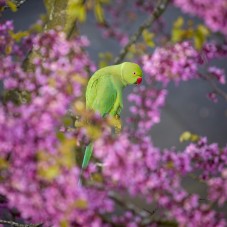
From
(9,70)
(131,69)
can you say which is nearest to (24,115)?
(131,69)

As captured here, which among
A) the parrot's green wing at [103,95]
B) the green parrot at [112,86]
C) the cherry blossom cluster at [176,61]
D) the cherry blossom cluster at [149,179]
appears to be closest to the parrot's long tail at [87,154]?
the green parrot at [112,86]

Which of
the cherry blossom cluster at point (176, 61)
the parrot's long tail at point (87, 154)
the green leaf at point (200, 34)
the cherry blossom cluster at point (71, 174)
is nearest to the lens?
the green leaf at point (200, 34)

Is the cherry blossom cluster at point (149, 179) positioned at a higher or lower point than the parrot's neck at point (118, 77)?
lower

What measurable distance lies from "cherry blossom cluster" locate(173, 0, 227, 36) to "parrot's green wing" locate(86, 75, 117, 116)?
0.75 m

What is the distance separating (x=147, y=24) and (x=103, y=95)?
76cm

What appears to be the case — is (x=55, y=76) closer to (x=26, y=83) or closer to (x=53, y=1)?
(x=26, y=83)

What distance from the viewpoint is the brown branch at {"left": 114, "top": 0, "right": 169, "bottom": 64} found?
7.63 feet

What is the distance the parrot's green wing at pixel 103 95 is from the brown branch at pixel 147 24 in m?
0.58

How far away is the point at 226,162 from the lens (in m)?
2.11

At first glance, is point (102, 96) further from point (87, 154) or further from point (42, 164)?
point (42, 164)

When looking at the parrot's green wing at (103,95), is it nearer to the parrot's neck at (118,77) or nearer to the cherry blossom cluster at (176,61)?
the parrot's neck at (118,77)

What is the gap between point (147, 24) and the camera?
2.37 metres

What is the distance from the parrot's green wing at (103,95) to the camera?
1.87m

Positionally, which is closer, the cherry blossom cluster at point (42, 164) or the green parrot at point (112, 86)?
the cherry blossom cluster at point (42, 164)
